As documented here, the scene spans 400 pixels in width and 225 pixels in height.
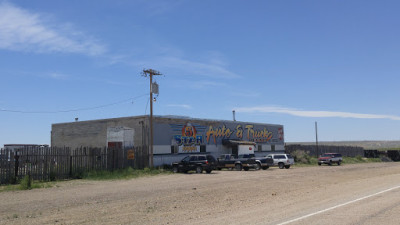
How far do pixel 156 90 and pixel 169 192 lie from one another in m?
17.7

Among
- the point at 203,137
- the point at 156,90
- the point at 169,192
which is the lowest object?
the point at 169,192

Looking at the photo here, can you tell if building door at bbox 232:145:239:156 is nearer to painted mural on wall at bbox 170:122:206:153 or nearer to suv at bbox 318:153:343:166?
painted mural on wall at bbox 170:122:206:153

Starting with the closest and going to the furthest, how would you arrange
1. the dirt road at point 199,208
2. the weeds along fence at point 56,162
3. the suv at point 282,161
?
the dirt road at point 199,208 < the weeds along fence at point 56,162 < the suv at point 282,161

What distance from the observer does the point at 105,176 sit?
26.8 meters

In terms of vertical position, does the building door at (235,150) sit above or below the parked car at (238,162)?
above

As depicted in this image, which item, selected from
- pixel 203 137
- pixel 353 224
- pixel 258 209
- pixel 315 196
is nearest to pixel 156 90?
pixel 203 137

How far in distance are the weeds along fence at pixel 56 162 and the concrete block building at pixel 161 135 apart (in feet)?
14.5

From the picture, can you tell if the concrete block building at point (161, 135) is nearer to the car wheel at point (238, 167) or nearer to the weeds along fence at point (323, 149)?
the car wheel at point (238, 167)

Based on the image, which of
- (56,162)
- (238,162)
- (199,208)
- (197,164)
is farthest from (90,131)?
(199,208)

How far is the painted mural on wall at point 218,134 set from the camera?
39.3 metres

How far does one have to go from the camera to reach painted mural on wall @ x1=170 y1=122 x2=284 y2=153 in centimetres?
3928

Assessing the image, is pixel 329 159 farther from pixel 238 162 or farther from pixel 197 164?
pixel 197 164

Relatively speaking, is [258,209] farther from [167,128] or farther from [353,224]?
[167,128]

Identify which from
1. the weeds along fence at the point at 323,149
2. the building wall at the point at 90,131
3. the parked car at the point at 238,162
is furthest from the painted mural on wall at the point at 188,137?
the weeds along fence at the point at 323,149
